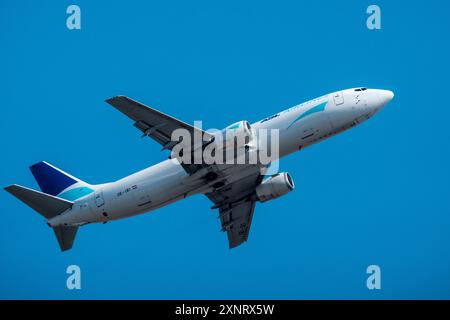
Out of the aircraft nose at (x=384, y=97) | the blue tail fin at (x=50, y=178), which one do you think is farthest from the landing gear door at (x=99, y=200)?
the aircraft nose at (x=384, y=97)

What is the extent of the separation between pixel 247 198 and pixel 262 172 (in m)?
3.64

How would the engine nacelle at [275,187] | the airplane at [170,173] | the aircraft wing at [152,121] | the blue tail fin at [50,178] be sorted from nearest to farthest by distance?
the aircraft wing at [152,121], the airplane at [170,173], the engine nacelle at [275,187], the blue tail fin at [50,178]

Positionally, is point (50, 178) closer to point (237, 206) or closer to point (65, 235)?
point (65, 235)

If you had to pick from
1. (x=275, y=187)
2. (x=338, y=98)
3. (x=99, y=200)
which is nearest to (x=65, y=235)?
(x=99, y=200)

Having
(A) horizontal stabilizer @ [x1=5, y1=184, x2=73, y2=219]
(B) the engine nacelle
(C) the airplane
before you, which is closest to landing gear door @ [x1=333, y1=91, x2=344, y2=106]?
(C) the airplane

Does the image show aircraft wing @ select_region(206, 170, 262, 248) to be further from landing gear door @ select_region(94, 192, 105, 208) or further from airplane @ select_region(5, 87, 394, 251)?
landing gear door @ select_region(94, 192, 105, 208)

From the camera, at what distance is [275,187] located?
55469 mm

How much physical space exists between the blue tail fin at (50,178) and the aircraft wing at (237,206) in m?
10.2

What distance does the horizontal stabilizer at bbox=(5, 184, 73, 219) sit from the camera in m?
51.7

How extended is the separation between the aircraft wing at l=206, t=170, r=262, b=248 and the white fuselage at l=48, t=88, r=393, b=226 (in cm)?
404

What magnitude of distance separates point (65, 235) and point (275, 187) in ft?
48.9

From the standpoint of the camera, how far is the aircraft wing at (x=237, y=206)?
56.9m

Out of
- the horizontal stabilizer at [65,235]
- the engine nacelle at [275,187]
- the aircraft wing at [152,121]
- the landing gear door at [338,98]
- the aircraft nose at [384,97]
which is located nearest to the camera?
the aircraft wing at [152,121]

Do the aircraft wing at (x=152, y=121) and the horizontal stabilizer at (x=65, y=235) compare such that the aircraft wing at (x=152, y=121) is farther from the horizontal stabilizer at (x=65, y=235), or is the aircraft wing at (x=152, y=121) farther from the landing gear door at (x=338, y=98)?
the horizontal stabilizer at (x=65, y=235)
